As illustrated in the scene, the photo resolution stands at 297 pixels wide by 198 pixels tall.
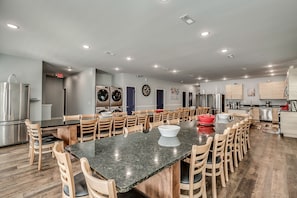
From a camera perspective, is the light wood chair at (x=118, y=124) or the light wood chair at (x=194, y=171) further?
the light wood chair at (x=118, y=124)

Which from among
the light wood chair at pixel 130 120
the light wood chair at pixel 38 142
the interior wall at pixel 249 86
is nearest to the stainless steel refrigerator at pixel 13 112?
the light wood chair at pixel 38 142

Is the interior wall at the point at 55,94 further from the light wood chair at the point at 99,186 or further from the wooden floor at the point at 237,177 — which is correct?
the light wood chair at the point at 99,186

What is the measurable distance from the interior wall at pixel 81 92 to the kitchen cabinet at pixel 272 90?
9.24m

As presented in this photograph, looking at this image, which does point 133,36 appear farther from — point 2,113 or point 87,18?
point 2,113

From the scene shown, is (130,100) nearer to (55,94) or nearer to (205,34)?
(55,94)

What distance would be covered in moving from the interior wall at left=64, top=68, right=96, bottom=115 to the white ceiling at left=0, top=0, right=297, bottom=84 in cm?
252

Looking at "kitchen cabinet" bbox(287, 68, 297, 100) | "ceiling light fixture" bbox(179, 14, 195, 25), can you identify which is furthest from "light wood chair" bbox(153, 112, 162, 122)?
"kitchen cabinet" bbox(287, 68, 297, 100)

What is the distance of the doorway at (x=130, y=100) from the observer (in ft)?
27.0

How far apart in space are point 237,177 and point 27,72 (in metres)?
6.60

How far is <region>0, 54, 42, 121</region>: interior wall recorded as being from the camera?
4.78m

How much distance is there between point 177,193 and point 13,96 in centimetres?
527

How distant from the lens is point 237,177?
2.54 meters

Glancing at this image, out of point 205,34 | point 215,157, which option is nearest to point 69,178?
point 215,157

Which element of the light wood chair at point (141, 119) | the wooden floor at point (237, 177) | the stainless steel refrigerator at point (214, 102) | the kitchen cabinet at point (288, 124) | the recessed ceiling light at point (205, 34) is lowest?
the wooden floor at point (237, 177)
